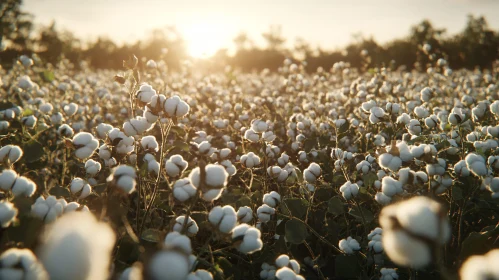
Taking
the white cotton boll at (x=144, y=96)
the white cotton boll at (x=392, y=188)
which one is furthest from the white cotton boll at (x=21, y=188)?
the white cotton boll at (x=392, y=188)

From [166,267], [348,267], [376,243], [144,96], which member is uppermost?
[144,96]

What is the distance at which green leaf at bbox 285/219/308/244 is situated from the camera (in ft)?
5.77

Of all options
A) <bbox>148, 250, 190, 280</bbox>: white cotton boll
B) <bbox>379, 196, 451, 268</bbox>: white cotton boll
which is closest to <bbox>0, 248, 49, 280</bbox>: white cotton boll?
<bbox>148, 250, 190, 280</bbox>: white cotton boll

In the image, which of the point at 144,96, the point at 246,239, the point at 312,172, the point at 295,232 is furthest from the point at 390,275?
the point at 144,96

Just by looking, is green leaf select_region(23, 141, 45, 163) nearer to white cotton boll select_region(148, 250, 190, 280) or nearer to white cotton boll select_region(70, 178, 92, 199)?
white cotton boll select_region(70, 178, 92, 199)

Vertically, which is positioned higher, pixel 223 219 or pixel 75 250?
pixel 75 250

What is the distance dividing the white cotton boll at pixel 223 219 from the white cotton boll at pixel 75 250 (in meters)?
0.49

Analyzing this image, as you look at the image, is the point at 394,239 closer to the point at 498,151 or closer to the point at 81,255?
the point at 81,255

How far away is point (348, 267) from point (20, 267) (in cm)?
153

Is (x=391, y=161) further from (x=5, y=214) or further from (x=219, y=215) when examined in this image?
(x=5, y=214)

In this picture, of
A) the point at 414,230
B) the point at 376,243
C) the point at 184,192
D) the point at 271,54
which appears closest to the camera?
the point at 414,230

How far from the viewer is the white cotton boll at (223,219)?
123 centimetres

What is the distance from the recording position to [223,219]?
124cm

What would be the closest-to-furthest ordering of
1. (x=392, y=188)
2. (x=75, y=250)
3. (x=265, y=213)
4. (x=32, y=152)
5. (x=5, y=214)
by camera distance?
(x=75, y=250) < (x=5, y=214) < (x=392, y=188) < (x=265, y=213) < (x=32, y=152)
